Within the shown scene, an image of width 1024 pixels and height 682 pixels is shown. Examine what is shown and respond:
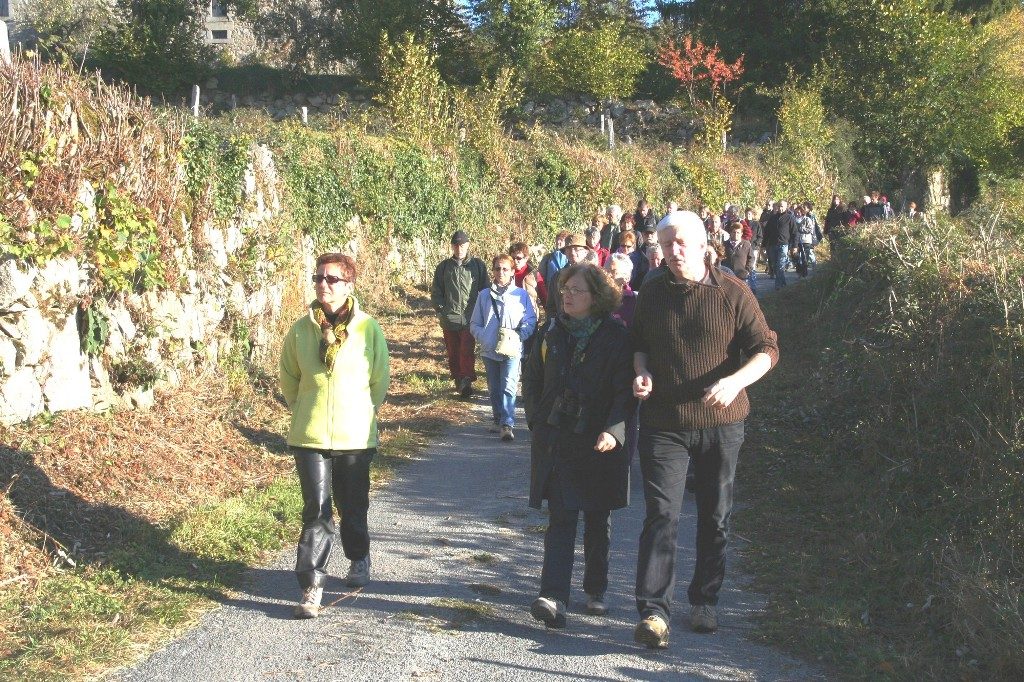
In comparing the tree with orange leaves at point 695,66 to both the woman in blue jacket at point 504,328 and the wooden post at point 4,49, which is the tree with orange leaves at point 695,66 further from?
the wooden post at point 4,49

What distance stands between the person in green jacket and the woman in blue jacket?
396cm

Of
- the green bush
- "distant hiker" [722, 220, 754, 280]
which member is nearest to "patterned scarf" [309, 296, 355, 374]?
the green bush

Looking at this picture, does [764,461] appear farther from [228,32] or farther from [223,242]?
[228,32]

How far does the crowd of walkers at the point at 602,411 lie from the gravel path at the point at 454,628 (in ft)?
0.52

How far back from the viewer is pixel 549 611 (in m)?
5.35

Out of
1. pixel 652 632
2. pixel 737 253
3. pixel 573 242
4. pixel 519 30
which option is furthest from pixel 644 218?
pixel 519 30

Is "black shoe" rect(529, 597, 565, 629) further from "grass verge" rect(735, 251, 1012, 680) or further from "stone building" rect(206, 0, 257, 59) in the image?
"stone building" rect(206, 0, 257, 59)

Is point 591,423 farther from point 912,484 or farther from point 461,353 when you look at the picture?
point 461,353

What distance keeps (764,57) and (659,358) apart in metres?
40.3

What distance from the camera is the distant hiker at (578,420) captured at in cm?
543

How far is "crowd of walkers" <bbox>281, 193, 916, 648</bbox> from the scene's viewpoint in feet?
17.1

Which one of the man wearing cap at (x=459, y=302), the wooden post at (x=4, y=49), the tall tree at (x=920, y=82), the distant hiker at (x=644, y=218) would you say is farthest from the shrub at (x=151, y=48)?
the wooden post at (x=4, y=49)

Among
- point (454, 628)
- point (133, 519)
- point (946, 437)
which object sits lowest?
point (454, 628)

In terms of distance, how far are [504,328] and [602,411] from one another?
4.56 meters
